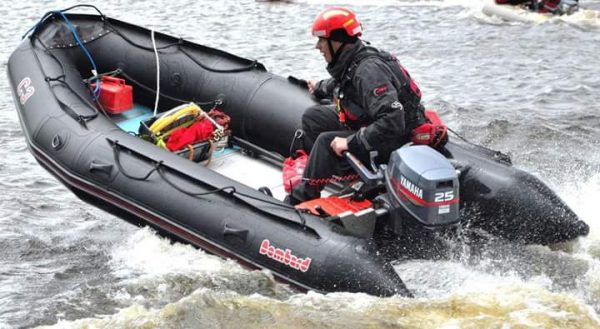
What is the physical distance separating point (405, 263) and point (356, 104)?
90 centimetres

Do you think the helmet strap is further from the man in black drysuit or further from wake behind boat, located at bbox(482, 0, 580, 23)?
wake behind boat, located at bbox(482, 0, 580, 23)

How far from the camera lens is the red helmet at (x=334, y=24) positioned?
500 centimetres

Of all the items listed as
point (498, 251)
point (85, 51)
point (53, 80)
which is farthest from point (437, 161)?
point (85, 51)

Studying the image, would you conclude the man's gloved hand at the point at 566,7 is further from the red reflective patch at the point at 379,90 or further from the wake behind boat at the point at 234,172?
the red reflective patch at the point at 379,90

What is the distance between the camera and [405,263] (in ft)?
16.8

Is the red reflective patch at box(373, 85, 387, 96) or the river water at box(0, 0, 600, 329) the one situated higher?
the red reflective patch at box(373, 85, 387, 96)

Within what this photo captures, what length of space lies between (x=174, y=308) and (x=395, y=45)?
7.32m

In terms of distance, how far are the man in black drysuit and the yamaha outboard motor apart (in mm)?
210

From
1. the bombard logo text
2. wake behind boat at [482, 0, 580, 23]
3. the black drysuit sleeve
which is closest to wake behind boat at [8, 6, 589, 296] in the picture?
the bombard logo text

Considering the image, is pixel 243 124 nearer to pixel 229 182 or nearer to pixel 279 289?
pixel 229 182

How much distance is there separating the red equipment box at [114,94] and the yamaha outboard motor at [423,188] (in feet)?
8.53

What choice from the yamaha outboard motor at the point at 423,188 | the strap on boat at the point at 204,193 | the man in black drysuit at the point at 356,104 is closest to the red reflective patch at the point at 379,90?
the man in black drysuit at the point at 356,104

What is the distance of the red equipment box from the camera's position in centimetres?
667

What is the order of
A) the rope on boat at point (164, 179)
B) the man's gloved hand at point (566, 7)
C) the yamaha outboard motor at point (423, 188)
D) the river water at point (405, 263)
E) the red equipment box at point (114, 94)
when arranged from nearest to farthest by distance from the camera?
the yamaha outboard motor at point (423, 188), the river water at point (405, 263), the rope on boat at point (164, 179), the red equipment box at point (114, 94), the man's gloved hand at point (566, 7)
